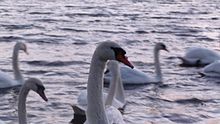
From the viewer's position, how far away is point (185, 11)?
88.3 feet

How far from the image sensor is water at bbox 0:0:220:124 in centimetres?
1071

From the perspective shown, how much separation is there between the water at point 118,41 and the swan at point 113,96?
0.69 feet

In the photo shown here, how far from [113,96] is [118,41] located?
7.72 metres

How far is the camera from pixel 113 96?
405 inches

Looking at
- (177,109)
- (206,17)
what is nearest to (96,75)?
→ (177,109)

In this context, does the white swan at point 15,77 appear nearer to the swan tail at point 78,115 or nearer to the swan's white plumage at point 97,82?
the swan tail at point 78,115

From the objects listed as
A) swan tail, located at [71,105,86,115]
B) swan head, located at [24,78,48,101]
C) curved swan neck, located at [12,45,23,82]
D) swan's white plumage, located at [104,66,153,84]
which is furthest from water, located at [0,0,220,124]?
swan head, located at [24,78,48,101]

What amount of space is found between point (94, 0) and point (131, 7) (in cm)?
392

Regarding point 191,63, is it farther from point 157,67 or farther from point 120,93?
point 120,93

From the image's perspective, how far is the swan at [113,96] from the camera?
32.0ft

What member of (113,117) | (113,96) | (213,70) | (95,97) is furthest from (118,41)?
(95,97)

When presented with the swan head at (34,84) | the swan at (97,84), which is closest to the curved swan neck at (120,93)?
the swan head at (34,84)

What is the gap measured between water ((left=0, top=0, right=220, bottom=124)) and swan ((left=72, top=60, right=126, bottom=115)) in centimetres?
21

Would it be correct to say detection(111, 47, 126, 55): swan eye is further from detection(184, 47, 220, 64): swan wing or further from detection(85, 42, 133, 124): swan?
detection(184, 47, 220, 64): swan wing
